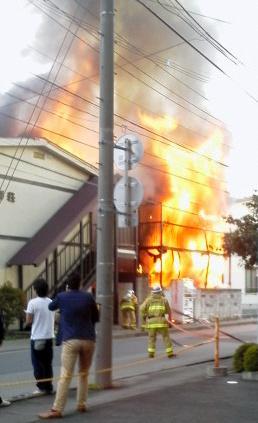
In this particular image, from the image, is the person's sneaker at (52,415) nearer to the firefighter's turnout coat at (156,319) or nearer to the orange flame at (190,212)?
the firefighter's turnout coat at (156,319)

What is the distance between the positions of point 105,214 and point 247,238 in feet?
19.8

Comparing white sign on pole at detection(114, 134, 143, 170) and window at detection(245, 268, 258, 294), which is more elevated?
white sign on pole at detection(114, 134, 143, 170)

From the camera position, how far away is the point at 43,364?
352 inches

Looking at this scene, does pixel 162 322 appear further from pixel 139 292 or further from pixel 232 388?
pixel 139 292

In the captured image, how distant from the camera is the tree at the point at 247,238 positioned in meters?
14.3

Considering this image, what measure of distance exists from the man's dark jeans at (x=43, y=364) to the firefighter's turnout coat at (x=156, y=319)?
4573 millimetres

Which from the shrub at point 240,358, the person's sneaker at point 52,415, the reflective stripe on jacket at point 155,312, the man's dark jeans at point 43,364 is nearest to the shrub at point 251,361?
the shrub at point 240,358

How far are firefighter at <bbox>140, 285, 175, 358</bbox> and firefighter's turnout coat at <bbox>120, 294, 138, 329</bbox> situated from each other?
30.6ft

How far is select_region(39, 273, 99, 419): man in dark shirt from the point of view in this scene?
729 centimetres

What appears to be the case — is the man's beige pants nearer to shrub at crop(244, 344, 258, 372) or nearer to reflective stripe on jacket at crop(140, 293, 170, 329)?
shrub at crop(244, 344, 258, 372)

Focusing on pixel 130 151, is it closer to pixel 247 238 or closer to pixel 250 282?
pixel 247 238

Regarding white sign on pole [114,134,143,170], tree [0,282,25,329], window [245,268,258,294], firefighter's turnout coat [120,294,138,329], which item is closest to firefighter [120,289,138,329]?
firefighter's turnout coat [120,294,138,329]

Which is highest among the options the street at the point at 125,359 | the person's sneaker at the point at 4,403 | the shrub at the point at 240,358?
the shrub at the point at 240,358

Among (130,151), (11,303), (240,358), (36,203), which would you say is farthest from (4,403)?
(36,203)
